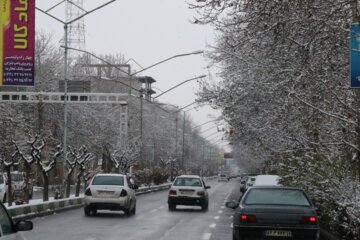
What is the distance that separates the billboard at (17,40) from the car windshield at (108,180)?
15.7ft

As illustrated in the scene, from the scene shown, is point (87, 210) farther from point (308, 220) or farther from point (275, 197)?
point (308, 220)

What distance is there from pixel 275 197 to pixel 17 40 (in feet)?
41.6

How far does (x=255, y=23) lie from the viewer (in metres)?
14.0

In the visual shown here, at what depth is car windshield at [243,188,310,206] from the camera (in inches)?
587

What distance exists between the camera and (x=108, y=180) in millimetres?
27375

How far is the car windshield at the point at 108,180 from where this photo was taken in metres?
27.2

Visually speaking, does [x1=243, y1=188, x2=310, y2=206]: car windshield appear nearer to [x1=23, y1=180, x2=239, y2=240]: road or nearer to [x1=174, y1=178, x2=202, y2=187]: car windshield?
[x1=23, y1=180, x2=239, y2=240]: road

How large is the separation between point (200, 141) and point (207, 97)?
13021 cm

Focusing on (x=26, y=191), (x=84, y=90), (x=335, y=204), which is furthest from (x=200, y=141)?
(x=335, y=204)

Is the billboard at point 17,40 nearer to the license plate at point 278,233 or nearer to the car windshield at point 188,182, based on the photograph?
the car windshield at point 188,182

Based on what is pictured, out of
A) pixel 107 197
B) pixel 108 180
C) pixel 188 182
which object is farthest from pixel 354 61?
pixel 188 182

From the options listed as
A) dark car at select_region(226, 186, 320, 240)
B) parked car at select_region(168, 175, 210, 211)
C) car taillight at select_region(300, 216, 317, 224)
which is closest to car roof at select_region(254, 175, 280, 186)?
parked car at select_region(168, 175, 210, 211)

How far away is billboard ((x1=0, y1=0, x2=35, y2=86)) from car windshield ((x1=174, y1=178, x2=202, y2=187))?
10181 millimetres

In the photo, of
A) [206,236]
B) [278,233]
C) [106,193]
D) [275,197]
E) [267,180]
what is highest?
[267,180]
